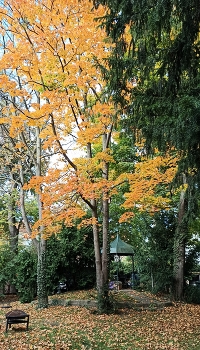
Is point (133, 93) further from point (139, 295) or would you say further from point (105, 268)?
point (139, 295)

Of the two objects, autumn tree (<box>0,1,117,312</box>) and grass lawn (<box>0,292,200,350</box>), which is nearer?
grass lawn (<box>0,292,200,350</box>)

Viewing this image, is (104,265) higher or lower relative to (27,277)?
higher

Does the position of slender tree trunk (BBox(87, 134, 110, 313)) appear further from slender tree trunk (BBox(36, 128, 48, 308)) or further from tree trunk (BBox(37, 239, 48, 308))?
tree trunk (BBox(37, 239, 48, 308))

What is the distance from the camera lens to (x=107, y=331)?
783cm

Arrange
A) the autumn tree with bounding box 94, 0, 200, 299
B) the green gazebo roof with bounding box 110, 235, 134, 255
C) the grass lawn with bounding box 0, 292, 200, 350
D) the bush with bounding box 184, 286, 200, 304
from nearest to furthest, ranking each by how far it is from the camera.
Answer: the autumn tree with bounding box 94, 0, 200, 299, the grass lawn with bounding box 0, 292, 200, 350, the bush with bounding box 184, 286, 200, 304, the green gazebo roof with bounding box 110, 235, 134, 255

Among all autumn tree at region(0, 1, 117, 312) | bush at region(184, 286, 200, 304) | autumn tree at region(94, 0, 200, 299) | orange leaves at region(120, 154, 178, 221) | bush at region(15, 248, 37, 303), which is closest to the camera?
autumn tree at region(94, 0, 200, 299)

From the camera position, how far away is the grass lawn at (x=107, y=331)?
658 cm

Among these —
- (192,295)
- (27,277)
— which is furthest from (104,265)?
(27,277)

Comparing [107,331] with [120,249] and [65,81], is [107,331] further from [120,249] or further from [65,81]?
[120,249]

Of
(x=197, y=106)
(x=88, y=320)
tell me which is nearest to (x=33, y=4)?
(x=197, y=106)

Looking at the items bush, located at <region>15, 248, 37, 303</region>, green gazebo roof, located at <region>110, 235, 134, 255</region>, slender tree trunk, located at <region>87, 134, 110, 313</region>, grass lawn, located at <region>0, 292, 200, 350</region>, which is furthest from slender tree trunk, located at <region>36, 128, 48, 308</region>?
green gazebo roof, located at <region>110, 235, 134, 255</region>

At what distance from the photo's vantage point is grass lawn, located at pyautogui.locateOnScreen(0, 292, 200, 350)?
658 centimetres

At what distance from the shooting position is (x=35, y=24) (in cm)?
962

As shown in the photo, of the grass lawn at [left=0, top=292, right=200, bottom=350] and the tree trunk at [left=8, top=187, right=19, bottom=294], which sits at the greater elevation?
the tree trunk at [left=8, top=187, right=19, bottom=294]
